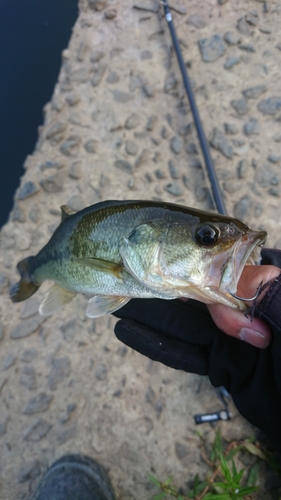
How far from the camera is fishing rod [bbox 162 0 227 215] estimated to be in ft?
7.27

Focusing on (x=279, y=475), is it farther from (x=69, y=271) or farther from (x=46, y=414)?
(x=69, y=271)

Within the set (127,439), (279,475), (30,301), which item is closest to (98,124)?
(30,301)

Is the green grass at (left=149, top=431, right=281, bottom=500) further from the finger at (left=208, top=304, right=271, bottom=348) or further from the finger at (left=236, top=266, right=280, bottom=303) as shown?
the finger at (left=236, top=266, right=280, bottom=303)

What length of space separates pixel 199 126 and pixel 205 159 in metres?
0.25

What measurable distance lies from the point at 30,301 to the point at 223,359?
134 centimetres

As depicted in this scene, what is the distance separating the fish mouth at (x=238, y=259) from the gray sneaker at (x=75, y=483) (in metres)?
1.47

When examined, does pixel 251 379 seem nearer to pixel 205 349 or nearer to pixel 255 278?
pixel 205 349

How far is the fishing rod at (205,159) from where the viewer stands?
201 centimetres

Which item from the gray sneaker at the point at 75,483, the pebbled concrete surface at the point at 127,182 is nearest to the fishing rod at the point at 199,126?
the pebbled concrete surface at the point at 127,182

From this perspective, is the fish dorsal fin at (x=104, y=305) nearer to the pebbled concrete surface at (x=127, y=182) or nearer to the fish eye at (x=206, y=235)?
the fish eye at (x=206, y=235)

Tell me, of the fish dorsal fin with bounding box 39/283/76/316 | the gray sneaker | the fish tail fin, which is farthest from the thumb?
the gray sneaker

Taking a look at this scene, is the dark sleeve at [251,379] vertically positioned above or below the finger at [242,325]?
below

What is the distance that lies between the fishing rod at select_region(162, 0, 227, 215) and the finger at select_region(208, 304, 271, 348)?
1.05 m

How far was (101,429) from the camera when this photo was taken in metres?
2.06
